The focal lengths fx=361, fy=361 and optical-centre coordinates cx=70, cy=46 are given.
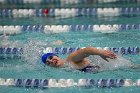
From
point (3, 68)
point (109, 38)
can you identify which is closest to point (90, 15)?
point (109, 38)

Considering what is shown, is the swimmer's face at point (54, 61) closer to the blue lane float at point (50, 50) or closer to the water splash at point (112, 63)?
the water splash at point (112, 63)

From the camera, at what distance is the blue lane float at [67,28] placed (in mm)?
6325

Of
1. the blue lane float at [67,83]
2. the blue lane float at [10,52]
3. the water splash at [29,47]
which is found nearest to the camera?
the blue lane float at [67,83]

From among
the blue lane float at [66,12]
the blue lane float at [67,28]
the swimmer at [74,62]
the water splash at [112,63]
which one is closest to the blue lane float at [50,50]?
the water splash at [112,63]

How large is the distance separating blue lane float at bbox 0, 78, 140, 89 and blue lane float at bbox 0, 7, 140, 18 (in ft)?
10.8

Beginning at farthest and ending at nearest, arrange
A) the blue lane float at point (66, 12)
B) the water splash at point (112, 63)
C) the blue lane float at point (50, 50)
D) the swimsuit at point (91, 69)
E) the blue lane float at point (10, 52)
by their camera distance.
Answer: the blue lane float at point (66, 12) < the blue lane float at point (10, 52) < the blue lane float at point (50, 50) < the water splash at point (112, 63) < the swimsuit at point (91, 69)

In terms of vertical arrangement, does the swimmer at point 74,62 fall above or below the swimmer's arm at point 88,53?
below

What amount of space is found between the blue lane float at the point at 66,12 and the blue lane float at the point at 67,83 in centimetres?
331

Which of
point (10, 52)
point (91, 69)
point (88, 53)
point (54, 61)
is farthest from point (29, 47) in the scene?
point (88, 53)

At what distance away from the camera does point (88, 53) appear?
13.1 feet

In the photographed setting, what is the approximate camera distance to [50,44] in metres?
5.69

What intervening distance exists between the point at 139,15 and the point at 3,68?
342 cm

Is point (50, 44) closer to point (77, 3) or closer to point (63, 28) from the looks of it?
point (63, 28)

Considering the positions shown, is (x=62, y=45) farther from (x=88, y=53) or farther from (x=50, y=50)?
(x=88, y=53)
